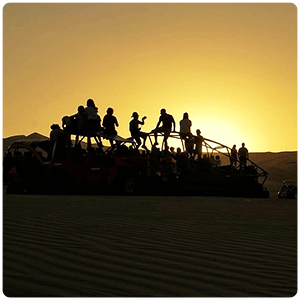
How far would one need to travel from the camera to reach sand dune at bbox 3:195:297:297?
578cm

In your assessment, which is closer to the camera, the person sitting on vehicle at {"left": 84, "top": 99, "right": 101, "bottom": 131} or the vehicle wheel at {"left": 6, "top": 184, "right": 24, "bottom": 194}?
the person sitting on vehicle at {"left": 84, "top": 99, "right": 101, "bottom": 131}

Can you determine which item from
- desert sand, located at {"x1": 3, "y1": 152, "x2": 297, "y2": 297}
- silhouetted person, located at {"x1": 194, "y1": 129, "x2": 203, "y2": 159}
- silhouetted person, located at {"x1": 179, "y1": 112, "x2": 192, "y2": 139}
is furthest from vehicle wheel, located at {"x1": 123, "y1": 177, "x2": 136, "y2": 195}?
desert sand, located at {"x1": 3, "y1": 152, "x2": 297, "y2": 297}

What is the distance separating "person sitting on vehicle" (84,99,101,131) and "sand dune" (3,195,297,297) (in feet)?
23.6

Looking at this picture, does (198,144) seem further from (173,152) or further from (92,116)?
(92,116)

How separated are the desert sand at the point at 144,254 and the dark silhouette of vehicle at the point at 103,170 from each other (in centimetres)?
690

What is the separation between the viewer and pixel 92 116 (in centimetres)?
1934

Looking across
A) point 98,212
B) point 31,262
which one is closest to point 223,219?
point 98,212

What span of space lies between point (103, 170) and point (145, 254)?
12155 mm

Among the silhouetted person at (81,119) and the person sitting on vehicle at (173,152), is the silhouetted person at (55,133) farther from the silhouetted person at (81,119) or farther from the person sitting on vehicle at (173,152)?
the person sitting on vehicle at (173,152)

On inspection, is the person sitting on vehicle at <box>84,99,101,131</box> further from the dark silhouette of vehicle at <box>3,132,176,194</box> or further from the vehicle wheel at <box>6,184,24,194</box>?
the vehicle wheel at <box>6,184,24,194</box>

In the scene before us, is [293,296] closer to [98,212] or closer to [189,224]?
[189,224]

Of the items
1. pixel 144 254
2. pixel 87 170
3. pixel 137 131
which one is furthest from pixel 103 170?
pixel 144 254

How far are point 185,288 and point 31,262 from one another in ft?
5.34

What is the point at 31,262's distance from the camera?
6.65 metres
